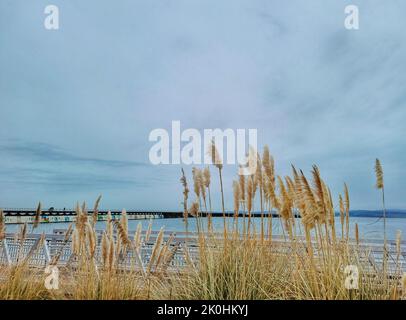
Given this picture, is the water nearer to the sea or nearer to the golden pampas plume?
the sea

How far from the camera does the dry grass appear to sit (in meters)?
1.80

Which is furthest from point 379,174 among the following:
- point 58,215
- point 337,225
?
point 58,215

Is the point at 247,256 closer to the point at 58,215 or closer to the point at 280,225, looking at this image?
the point at 280,225

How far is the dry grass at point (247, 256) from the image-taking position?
5.91 feet

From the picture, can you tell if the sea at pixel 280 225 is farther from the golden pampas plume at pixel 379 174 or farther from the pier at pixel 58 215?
the golden pampas plume at pixel 379 174

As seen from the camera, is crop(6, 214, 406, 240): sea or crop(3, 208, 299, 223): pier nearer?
crop(6, 214, 406, 240): sea

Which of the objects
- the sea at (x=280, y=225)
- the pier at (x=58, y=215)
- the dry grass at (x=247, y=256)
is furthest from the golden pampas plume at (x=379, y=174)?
the pier at (x=58, y=215)

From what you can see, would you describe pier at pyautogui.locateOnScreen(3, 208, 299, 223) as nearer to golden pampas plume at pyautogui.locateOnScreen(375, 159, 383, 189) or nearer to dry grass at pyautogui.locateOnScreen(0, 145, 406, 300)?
dry grass at pyautogui.locateOnScreen(0, 145, 406, 300)

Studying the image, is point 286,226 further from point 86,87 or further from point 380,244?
point 86,87

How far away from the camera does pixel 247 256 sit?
6.48 ft

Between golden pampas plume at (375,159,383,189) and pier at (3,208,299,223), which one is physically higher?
golden pampas plume at (375,159,383,189)

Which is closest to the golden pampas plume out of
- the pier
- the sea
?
the sea

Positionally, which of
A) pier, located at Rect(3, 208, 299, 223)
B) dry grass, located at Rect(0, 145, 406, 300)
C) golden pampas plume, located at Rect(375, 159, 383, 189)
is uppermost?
golden pampas plume, located at Rect(375, 159, 383, 189)
